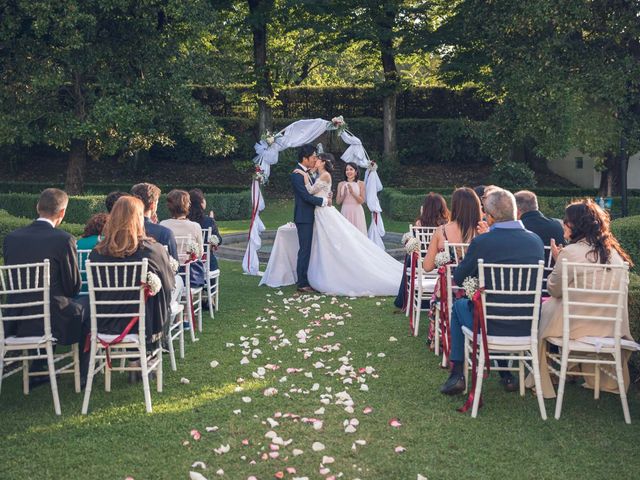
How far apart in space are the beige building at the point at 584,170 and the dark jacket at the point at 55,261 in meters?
26.1

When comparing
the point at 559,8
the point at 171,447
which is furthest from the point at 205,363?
the point at 559,8

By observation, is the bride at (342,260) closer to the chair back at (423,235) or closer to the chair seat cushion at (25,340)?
the chair back at (423,235)

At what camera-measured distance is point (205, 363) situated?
21.9ft

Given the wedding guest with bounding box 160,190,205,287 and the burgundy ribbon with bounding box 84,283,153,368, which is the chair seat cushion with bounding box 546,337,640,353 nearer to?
the burgundy ribbon with bounding box 84,283,153,368

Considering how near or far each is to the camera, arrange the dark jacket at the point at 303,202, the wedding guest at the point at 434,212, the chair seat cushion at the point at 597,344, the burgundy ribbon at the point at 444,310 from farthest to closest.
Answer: the dark jacket at the point at 303,202 → the wedding guest at the point at 434,212 → the burgundy ribbon at the point at 444,310 → the chair seat cushion at the point at 597,344

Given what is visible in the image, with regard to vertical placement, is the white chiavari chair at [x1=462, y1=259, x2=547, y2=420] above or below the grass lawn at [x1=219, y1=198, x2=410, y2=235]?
above

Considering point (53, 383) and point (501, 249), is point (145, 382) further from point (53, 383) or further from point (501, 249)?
point (501, 249)

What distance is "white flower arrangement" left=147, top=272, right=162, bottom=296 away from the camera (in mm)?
5266

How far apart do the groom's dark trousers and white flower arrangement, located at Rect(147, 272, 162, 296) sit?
17.8ft

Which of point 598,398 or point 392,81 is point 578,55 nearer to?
point 392,81

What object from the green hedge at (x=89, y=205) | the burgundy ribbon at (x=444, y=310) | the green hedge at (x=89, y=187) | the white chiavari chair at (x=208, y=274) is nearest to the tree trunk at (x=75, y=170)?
the green hedge at (x=89, y=187)

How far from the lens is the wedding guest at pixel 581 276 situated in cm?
535

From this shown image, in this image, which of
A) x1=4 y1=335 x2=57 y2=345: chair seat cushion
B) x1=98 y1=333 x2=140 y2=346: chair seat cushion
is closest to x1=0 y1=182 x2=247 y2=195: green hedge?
x1=4 y1=335 x2=57 y2=345: chair seat cushion

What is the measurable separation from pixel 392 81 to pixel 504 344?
74.4 feet
